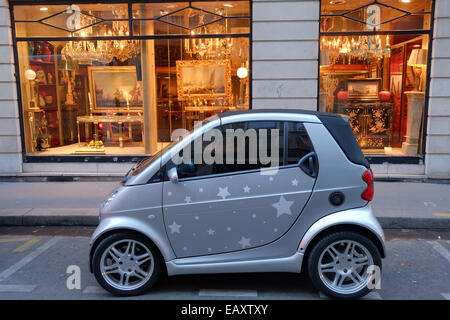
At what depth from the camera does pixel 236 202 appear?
4.04 metres

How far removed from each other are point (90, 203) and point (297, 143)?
15.3 ft

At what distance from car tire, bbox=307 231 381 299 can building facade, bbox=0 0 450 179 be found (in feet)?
17.7

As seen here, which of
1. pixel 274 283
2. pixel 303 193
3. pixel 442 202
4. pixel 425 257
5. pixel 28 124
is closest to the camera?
pixel 303 193

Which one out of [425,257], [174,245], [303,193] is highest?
[303,193]

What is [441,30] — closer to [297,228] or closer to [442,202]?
[442,202]

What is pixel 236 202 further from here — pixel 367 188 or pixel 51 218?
pixel 51 218

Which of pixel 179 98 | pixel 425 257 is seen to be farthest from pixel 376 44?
pixel 425 257

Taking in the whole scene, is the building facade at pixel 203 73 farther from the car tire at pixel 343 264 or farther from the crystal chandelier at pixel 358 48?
the car tire at pixel 343 264

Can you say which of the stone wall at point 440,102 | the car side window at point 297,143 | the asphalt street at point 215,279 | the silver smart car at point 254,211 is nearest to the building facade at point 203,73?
the stone wall at point 440,102

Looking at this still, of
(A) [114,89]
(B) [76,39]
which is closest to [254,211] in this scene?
(A) [114,89]

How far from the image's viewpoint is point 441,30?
8758 mm

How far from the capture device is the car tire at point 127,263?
13.7 ft

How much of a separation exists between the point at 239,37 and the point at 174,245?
6.26m

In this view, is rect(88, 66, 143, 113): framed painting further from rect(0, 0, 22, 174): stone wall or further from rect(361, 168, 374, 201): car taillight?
rect(361, 168, 374, 201): car taillight
